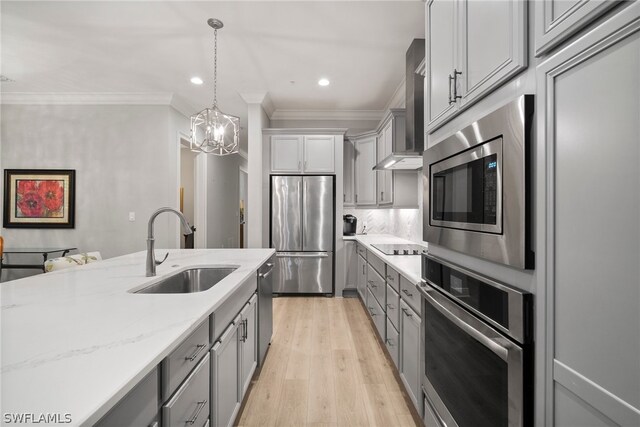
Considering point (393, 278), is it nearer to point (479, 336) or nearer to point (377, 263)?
point (377, 263)

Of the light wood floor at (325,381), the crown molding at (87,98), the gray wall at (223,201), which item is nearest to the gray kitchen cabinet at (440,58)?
the light wood floor at (325,381)

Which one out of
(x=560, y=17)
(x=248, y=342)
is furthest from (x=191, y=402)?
(x=560, y=17)

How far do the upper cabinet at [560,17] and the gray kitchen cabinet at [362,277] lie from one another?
10.4ft

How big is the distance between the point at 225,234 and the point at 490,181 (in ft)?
21.1

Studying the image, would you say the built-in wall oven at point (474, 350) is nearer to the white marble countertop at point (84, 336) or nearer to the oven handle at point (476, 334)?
the oven handle at point (476, 334)

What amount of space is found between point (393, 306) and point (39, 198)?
497cm

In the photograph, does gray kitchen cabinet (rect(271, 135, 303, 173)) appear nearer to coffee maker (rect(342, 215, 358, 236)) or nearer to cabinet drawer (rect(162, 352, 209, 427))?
coffee maker (rect(342, 215, 358, 236))

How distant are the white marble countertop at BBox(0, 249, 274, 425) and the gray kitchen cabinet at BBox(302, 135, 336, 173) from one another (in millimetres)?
3012

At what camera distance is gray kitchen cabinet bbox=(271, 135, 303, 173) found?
14.4ft

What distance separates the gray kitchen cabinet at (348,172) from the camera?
15.0 feet

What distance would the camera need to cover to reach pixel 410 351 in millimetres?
1815

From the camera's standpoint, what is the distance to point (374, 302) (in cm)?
302

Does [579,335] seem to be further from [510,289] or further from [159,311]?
[159,311]

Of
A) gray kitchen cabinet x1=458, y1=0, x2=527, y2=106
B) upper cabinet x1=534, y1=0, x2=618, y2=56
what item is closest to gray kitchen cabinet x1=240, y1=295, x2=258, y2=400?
gray kitchen cabinet x1=458, y1=0, x2=527, y2=106
